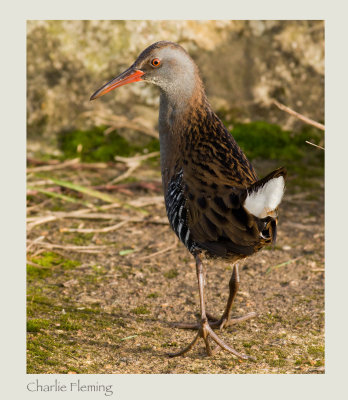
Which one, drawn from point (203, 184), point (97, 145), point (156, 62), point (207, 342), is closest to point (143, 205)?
point (97, 145)

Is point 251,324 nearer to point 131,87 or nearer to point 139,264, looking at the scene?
point 139,264

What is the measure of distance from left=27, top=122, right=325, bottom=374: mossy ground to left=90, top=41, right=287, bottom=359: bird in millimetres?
183

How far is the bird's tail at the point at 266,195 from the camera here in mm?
3373

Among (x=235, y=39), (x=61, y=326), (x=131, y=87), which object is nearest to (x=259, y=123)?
(x=235, y=39)

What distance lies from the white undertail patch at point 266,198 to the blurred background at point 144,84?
405 centimetres

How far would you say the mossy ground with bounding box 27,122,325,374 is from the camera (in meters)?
3.81

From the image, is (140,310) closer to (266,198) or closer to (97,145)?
(266,198)

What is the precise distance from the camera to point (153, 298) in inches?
184

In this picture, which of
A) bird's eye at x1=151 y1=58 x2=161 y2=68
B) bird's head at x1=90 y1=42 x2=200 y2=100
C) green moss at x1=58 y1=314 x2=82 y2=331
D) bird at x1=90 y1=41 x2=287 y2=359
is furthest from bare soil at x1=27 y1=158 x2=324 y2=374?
bird's eye at x1=151 y1=58 x2=161 y2=68

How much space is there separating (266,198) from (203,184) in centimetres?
59

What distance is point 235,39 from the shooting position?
7840mm

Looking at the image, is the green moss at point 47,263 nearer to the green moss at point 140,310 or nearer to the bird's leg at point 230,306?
the green moss at point 140,310

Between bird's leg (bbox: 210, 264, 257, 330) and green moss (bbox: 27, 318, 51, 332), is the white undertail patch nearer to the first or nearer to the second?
bird's leg (bbox: 210, 264, 257, 330)

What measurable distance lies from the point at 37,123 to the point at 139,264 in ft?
10.5
